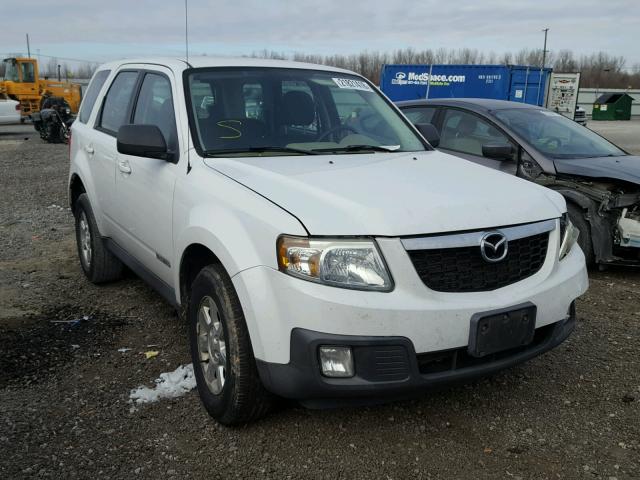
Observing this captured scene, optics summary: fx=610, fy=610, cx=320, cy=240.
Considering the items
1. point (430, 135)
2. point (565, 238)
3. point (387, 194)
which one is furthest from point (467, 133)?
point (387, 194)

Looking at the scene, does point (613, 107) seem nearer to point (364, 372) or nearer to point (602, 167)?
point (602, 167)

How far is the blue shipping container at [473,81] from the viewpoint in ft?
74.2

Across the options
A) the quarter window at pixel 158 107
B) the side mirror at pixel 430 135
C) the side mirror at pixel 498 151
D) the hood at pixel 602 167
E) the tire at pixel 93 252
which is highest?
the quarter window at pixel 158 107

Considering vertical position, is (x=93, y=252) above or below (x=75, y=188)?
below

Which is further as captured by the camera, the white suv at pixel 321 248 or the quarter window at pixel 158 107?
the quarter window at pixel 158 107

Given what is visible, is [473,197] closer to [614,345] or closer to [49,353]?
[614,345]

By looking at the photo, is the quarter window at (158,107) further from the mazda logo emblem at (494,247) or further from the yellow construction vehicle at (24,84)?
the yellow construction vehicle at (24,84)

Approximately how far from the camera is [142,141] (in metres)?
3.41

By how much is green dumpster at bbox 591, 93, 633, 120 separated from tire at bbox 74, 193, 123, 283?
3994 centimetres

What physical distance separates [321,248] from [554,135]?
467 cm

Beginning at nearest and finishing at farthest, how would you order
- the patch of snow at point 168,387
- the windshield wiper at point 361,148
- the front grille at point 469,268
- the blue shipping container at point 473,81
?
the front grille at point 469,268, the patch of snow at point 168,387, the windshield wiper at point 361,148, the blue shipping container at point 473,81

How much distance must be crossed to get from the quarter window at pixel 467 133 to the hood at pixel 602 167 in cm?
64

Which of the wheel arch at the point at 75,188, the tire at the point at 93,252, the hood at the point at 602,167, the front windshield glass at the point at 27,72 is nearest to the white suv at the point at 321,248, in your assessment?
the tire at the point at 93,252

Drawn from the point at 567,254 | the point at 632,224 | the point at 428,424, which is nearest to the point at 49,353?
the point at 428,424
